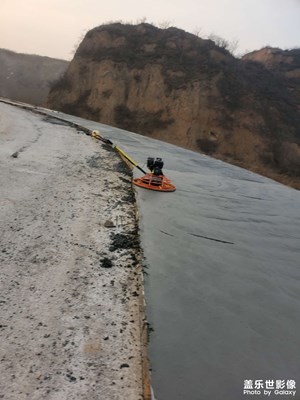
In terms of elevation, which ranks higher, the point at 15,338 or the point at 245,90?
the point at 245,90

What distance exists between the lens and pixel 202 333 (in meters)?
2.71

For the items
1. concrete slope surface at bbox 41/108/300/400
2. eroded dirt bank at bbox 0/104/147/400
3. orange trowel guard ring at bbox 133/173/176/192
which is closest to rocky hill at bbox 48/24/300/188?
orange trowel guard ring at bbox 133/173/176/192

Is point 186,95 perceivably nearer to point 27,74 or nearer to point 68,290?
point 68,290

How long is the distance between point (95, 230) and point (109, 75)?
76.6 feet

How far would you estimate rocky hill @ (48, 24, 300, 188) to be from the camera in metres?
21.9

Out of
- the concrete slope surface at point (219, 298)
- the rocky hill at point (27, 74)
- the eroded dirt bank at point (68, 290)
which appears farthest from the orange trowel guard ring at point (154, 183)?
the rocky hill at point (27, 74)

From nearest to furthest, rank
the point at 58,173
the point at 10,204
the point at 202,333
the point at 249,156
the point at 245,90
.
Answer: the point at 202,333
the point at 10,204
the point at 58,173
the point at 249,156
the point at 245,90

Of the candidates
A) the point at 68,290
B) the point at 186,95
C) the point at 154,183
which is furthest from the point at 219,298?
the point at 186,95

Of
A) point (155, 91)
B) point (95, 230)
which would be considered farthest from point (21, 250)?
point (155, 91)

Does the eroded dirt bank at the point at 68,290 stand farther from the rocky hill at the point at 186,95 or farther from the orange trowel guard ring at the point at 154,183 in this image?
the rocky hill at the point at 186,95

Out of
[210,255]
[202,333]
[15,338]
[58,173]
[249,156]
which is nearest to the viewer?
[15,338]

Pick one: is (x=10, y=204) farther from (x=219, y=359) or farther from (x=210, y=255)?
(x=219, y=359)

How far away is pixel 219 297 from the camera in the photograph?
323cm

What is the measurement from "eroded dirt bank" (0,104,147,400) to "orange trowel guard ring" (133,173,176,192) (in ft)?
1.58
